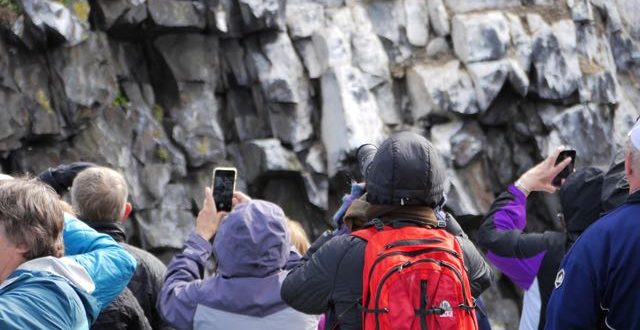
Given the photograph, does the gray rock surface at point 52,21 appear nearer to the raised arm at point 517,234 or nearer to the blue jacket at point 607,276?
the raised arm at point 517,234

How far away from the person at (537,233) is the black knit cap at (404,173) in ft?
4.97

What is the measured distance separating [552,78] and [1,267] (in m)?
13.9

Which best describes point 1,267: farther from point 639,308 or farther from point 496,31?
point 496,31

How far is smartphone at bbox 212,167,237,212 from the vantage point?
596cm

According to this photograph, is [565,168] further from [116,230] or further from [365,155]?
[116,230]

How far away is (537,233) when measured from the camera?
5707mm

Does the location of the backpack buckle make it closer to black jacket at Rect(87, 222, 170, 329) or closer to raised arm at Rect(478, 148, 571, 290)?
raised arm at Rect(478, 148, 571, 290)

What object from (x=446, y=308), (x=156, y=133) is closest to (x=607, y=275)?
(x=446, y=308)

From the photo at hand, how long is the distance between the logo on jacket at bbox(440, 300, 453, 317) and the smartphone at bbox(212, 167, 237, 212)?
237 cm

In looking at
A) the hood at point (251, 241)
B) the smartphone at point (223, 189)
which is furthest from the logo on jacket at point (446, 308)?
the smartphone at point (223, 189)

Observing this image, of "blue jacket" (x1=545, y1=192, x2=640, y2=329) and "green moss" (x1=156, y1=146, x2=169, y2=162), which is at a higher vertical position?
"blue jacket" (x1=545, y1=192, x2=640, y2=329)

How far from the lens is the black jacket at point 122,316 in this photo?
16.8ft

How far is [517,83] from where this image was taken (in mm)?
15852

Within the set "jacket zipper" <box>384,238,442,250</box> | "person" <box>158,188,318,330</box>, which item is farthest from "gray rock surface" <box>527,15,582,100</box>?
"jacket zipper" <box>384,238,442,250</box>
